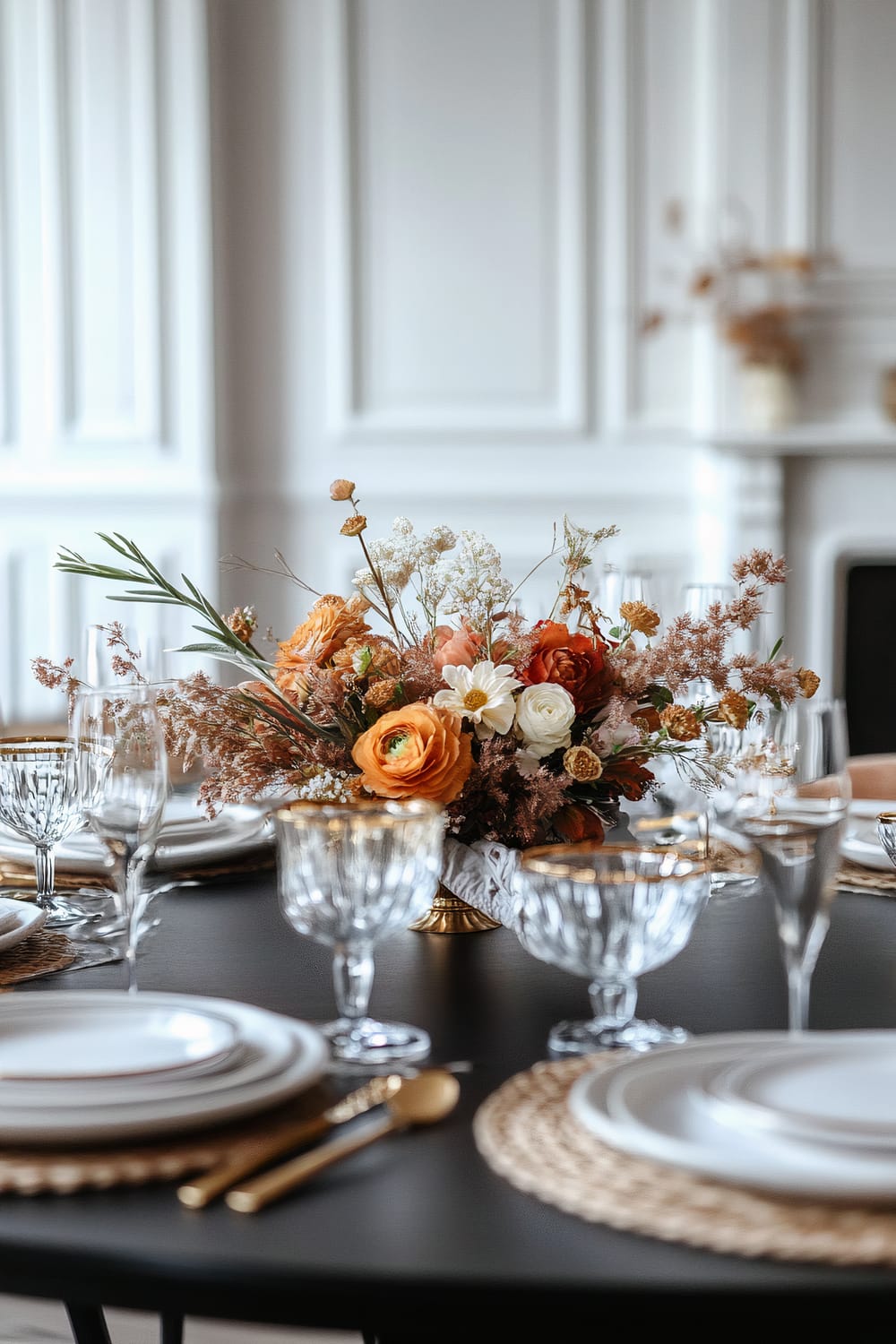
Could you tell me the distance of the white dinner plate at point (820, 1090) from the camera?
2.20 ft

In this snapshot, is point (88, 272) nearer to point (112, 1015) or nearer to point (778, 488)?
point (778, 488)

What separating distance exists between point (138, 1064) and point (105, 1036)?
2.4 inches

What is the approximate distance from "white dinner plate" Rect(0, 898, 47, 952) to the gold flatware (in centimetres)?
43

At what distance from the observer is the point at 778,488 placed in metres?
3.85

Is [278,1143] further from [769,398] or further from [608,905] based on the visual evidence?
[769,398]

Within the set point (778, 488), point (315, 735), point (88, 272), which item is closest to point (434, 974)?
point (315, 735)

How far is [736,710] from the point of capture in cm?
121

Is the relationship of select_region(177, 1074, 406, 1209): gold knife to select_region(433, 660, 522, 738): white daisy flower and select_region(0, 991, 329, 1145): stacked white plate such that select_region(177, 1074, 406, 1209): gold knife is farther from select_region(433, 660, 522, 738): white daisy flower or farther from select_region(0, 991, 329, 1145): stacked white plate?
select_region(433, 660, 522, 738): white daisy flower

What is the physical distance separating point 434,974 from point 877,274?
10.3ft

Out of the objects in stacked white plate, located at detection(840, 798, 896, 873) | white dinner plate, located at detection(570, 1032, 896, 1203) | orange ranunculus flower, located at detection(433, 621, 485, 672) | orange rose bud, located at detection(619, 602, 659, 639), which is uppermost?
orange rose bud, located at detection(619, 602, 659, 639)

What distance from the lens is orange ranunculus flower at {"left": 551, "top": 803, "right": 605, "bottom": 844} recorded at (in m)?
1.23

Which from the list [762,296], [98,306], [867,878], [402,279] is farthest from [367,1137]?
[98,306]

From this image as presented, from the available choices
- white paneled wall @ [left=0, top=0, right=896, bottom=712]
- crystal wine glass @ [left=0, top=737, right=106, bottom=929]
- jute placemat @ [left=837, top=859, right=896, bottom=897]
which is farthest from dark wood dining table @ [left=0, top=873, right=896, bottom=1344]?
white paneled wall @ [left=0, top=0, right=896, bottom=712]

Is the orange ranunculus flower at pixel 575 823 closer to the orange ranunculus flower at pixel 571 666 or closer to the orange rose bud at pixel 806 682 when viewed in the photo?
the orange ranunculus flower at pixel 571 666
